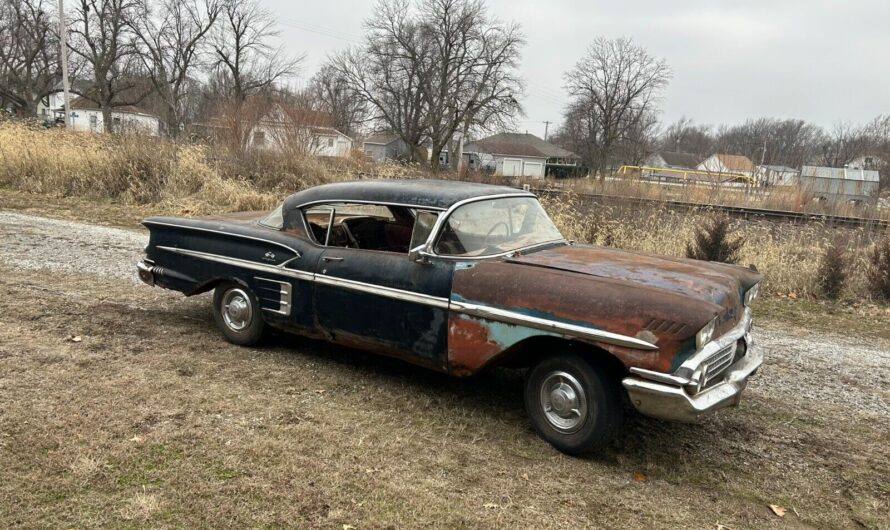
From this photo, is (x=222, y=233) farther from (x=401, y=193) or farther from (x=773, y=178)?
(x=773, y=178)

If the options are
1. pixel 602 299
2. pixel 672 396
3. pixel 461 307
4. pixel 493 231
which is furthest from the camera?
pixel 493 231

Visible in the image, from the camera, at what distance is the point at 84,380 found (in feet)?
13.1

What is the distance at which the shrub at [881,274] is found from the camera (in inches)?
314

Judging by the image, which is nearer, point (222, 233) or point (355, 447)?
point (355, 447)

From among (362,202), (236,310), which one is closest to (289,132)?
(236,310)

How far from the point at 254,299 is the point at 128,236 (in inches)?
257

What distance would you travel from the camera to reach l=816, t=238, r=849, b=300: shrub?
8.14 metres

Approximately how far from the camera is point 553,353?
3502 mm

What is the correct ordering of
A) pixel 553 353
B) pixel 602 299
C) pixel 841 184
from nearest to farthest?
pixel 602 299
pixel 553 353
pixel 841 184

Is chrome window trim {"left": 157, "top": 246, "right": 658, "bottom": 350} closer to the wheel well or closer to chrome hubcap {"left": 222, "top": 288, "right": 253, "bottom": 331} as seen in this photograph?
the wheel well

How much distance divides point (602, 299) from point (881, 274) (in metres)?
6.98

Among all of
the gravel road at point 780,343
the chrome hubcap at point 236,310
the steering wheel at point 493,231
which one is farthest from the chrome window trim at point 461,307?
the gravel road at point 780,343

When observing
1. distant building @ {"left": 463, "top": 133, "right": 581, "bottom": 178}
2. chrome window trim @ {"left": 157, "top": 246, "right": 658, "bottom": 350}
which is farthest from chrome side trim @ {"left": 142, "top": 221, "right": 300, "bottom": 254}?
distant building @ {"left": 463, "top": 133, "right": 581, "bottom": 178}

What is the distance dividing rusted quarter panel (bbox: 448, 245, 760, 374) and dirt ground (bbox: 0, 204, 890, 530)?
667 mm
